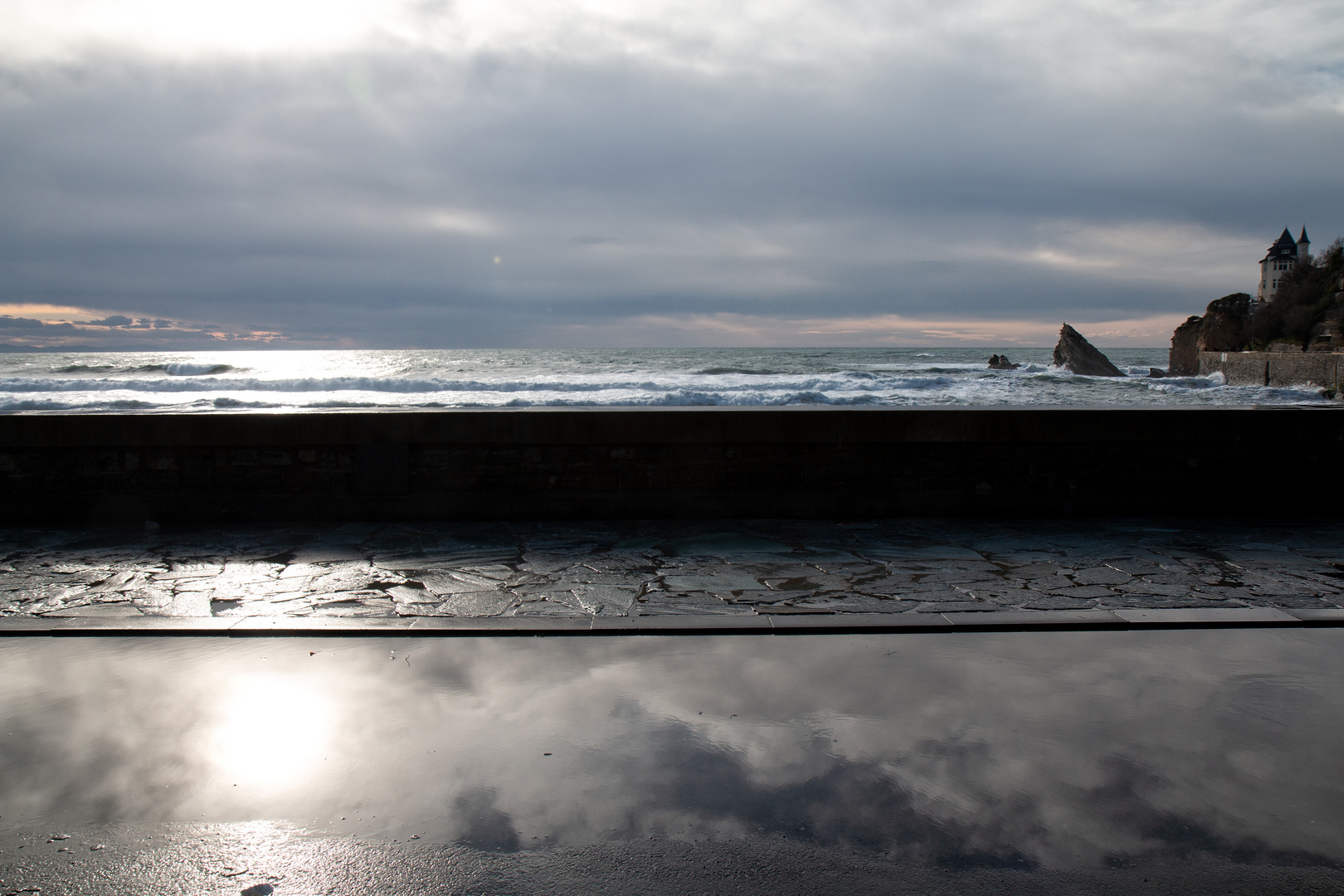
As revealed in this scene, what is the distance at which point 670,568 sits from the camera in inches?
183

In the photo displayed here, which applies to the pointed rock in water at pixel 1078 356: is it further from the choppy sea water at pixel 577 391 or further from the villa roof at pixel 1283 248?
the villa roof at pixel 1283 248

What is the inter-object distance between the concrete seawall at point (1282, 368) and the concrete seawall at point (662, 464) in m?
35.7

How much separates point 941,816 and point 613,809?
84 centimetres

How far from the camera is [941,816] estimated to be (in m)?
2.06

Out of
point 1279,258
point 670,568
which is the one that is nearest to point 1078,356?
point 1279,258

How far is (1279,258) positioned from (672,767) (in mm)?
105091

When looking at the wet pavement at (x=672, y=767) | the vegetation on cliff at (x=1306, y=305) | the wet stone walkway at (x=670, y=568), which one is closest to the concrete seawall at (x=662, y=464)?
the wet stone walkway at (x=670, y=568)

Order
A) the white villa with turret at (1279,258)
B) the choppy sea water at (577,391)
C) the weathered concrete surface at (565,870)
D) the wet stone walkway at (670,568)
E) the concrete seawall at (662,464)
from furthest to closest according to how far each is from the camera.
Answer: the white villa with turret at (1279,258), the choppy sea water at (577,391), the concrete seawall at (662,464), the wet stone walkway at (670,568), the weathered concrete surface at (565,870)

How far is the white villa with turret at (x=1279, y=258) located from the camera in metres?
82.9

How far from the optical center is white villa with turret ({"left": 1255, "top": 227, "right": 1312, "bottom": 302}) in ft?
272

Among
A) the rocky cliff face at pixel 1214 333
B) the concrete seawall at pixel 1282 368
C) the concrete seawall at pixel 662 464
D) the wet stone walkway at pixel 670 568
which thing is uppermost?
the rocky cliff face at pixel 1214 333

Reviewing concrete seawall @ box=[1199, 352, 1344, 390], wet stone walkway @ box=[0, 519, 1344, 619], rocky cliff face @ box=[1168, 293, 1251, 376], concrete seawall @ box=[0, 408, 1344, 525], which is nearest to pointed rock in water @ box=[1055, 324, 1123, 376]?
rocky cliff face @ box=[1168, 293, 1251, 376]

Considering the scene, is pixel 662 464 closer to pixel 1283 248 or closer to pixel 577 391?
pixel 577 391

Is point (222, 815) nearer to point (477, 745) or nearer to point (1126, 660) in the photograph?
point (477, 745)
